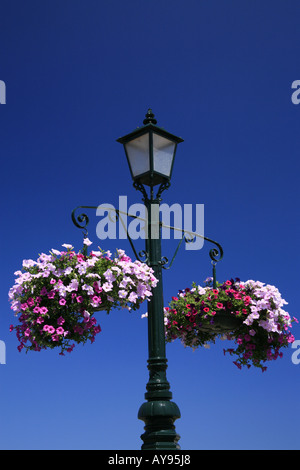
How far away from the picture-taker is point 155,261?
662cm

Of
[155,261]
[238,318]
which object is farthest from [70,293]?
[238,318]

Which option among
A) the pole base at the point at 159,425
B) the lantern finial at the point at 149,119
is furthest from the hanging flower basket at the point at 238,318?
the lantern finial at the point at 149,119

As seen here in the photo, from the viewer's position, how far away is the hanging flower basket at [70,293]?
19.6 feet

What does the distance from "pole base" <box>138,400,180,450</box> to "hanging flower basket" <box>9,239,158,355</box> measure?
0.95 meters

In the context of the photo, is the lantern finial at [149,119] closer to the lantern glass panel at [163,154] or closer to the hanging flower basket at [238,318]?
the lantern glass panel at [163,154]

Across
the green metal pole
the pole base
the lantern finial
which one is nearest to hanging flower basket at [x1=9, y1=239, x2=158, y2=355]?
the green metal pole

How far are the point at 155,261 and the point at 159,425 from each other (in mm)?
1798

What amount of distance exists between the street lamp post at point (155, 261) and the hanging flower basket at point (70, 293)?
30 centimetres

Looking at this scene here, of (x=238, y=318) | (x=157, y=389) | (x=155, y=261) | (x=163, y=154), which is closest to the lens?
(x=157, y=389)

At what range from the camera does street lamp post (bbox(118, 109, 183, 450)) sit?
5922 millimetres

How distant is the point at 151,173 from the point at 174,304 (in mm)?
1970

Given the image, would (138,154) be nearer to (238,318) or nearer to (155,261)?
(155,261)

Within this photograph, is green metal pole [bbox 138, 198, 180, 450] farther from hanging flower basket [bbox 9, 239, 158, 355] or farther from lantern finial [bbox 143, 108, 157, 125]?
lantern finial [bbox 143, 108, 157, 125]
